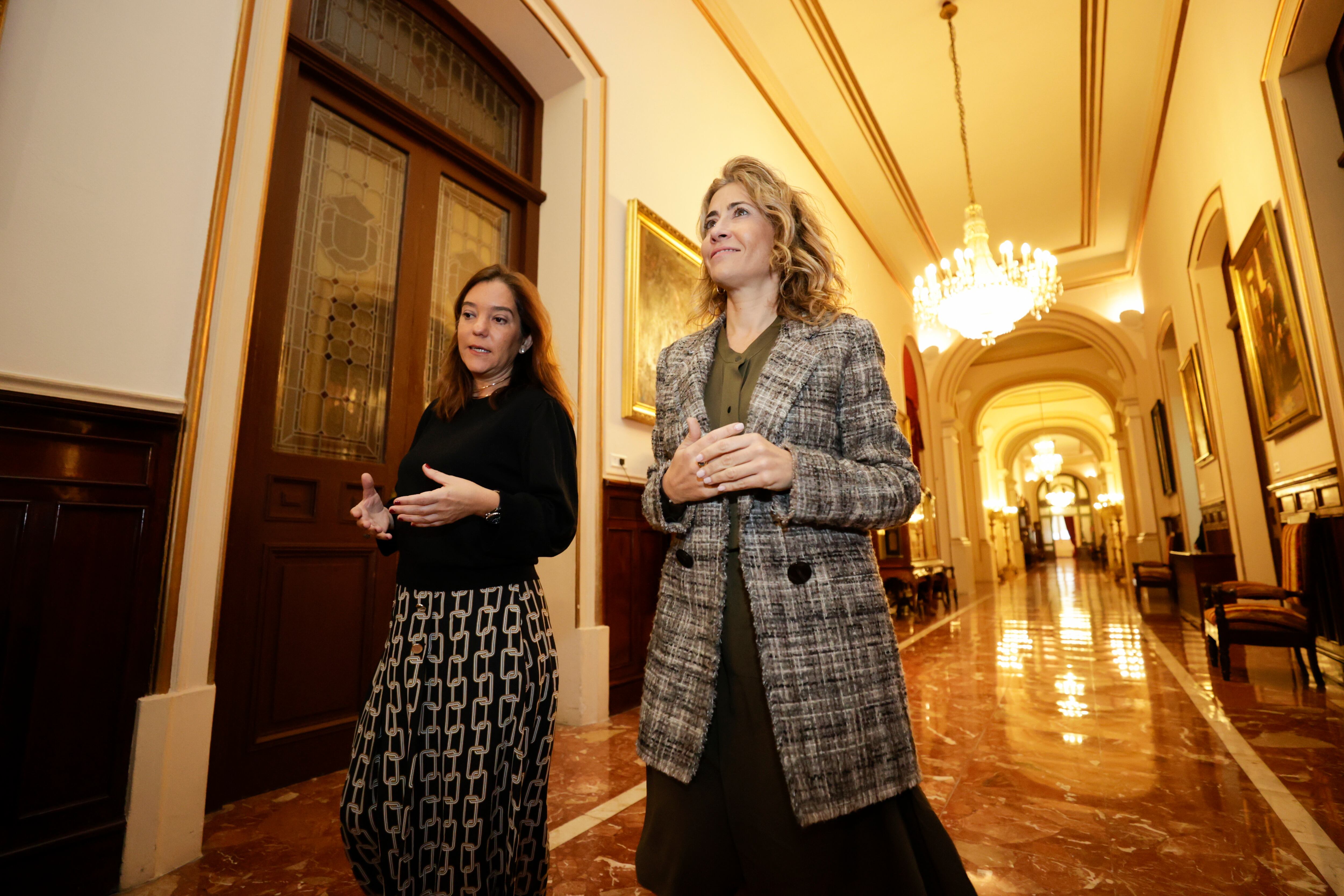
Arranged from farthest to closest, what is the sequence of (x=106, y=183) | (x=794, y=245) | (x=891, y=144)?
(x=891, y=144) → (x=106, y=183) → (x=794, y=245)

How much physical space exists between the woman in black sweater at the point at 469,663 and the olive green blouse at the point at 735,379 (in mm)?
391

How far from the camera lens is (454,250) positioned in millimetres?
3799

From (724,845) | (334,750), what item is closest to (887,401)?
(724,845)

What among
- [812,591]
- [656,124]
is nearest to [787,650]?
[812,591]

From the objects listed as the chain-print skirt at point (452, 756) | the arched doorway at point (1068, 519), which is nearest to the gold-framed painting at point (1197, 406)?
the chain-print skirt at point (452, 756)

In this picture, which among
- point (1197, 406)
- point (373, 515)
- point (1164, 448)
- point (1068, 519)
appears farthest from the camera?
point (1068, 519)

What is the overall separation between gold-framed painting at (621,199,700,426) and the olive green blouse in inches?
110

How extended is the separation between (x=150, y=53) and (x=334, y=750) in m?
2.66

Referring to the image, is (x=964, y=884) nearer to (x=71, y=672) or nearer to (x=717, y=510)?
(x=717, y=510)

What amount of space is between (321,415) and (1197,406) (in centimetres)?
885

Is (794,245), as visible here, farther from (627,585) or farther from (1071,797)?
(627,585)

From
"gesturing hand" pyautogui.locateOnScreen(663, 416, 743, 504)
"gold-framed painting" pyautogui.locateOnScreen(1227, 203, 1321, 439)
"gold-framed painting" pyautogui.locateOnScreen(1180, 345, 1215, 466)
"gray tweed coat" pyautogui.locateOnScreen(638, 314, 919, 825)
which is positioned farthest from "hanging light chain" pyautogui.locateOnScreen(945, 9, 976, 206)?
"gesturing hand" pyautogui.locateOnScreen(663, 416, 743, 504)

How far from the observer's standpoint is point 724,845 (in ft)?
3.66

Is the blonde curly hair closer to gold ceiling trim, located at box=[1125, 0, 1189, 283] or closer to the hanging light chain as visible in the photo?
the hanging light chain
